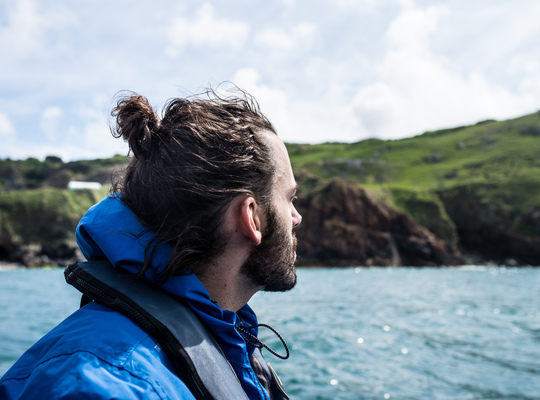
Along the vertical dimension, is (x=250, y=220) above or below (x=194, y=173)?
below

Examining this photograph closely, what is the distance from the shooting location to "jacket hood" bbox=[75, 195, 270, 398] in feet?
→ 5.37

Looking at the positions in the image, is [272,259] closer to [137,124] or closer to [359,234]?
[137,124]

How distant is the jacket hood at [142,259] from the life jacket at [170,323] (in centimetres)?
5

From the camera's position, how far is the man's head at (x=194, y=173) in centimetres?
179

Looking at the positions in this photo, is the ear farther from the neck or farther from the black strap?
the black strap

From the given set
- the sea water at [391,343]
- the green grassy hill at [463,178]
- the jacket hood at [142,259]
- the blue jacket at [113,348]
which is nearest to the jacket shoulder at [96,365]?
the blue jacket at [113,348]

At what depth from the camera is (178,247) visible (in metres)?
1.74

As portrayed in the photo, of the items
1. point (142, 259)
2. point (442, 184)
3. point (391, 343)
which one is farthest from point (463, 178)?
point (142, 259)

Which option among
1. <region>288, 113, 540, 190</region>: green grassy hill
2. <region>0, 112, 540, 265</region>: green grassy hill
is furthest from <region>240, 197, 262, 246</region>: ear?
<region>288, 113, 540, 190</region>: green grassy hill

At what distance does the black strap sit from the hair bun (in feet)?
1.90

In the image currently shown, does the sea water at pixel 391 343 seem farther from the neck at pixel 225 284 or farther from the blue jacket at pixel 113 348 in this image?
the blue jacket at pixel 113 348

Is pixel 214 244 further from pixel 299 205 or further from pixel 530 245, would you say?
pixel 530 245

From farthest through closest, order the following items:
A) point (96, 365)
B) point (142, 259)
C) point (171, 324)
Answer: point (142, 259), point (171, 324), point (96, 365)

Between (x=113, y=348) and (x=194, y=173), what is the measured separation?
773mm
